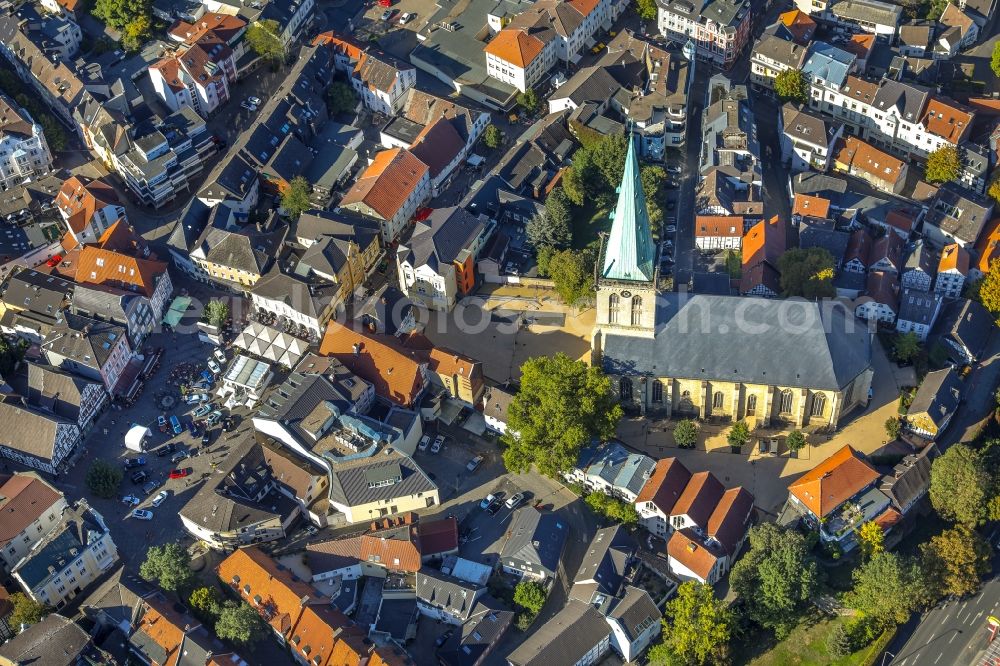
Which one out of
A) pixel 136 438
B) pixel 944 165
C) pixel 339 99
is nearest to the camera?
pixel 136 438

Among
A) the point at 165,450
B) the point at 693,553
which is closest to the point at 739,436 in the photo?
the point at 693,553

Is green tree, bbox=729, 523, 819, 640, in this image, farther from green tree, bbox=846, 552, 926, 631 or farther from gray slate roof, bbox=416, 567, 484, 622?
gray slate roof, bbox=416, 567, 484, 622

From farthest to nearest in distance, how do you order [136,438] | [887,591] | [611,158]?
1. [611,158]
2. [136,438]
3. [887,591]

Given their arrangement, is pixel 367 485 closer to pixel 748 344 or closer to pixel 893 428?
pixel 748 344

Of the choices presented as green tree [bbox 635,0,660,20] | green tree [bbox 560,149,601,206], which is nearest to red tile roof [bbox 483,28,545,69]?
green tree [bbox 635,0,660,20]

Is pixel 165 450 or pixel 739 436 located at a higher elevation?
pixel 739 436

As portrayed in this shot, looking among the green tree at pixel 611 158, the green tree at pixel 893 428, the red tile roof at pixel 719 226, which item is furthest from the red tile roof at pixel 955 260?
the green tree at pixel 611 158

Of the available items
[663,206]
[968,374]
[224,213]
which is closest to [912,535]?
[968,374]

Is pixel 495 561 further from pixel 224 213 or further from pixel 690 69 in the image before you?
pixel 690 69

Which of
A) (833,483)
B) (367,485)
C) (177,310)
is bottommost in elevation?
(177,310)
